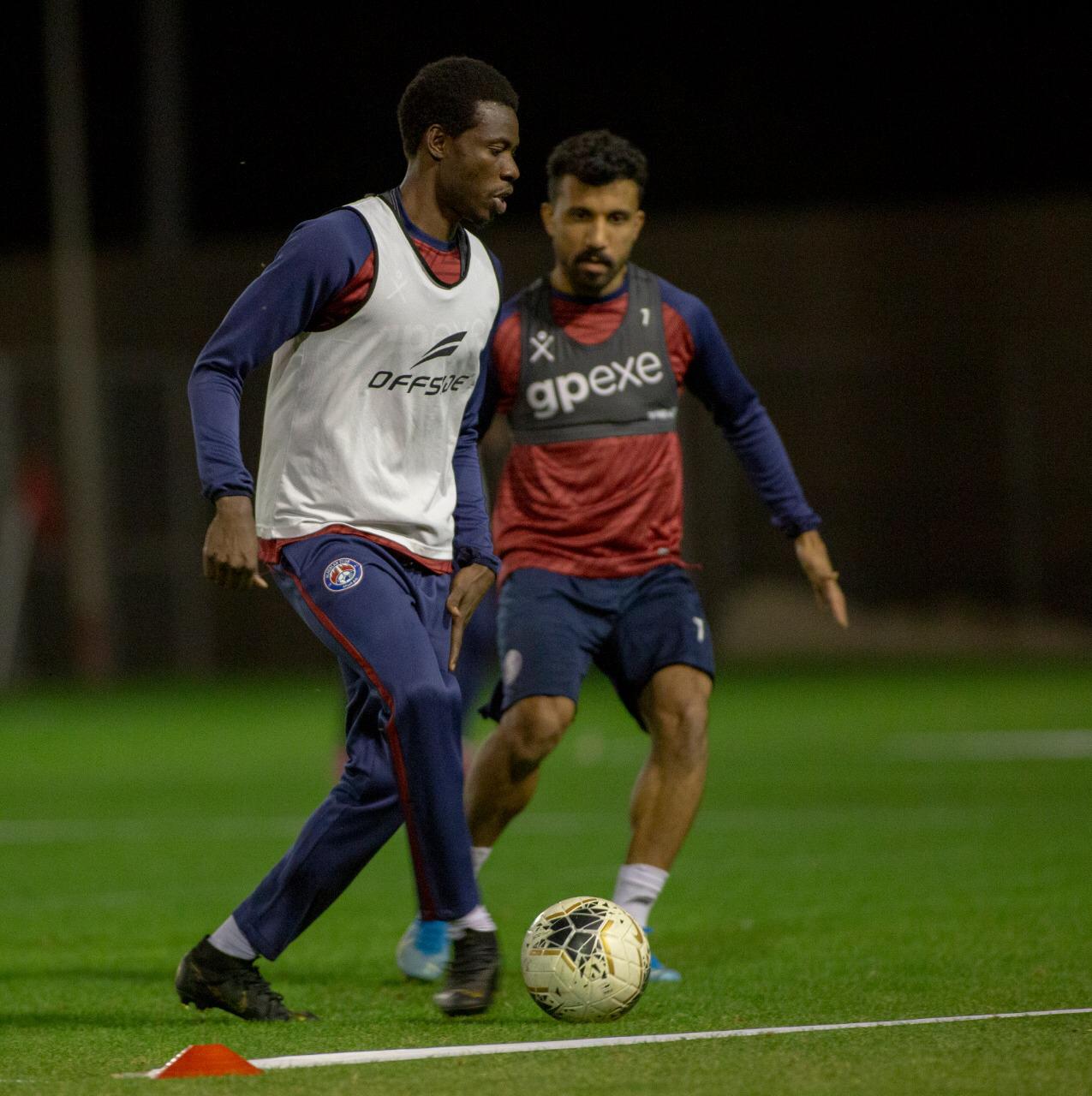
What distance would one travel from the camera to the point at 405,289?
5602mm

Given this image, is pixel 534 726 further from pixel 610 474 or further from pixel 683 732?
pixel 610 474

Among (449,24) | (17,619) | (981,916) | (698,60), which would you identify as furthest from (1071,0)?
(981,916)

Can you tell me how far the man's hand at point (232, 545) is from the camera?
203 inches

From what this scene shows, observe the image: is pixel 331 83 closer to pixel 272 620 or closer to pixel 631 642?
pixel 272 620

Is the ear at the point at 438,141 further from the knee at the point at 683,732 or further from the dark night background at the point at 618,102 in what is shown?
the dark night background at the point at 618,102

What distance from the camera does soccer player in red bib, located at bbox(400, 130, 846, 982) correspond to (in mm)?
6727

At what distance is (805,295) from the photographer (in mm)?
25469

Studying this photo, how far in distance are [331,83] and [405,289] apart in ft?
93.0

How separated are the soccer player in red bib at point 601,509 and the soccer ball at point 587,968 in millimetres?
1138

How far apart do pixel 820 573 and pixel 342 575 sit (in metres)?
2.10

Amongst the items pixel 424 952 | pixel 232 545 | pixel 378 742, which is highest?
pixel 232 545

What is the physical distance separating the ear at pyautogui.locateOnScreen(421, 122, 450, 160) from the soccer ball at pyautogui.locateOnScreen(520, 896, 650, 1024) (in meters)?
1.99

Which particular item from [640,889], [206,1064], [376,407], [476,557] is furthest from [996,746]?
[206,1064]

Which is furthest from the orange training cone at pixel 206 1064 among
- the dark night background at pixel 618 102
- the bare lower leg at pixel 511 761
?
the dark night background at pixel 618 102
